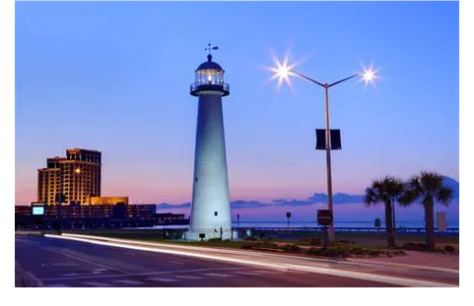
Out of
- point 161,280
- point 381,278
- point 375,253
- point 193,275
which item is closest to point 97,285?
point 161,280

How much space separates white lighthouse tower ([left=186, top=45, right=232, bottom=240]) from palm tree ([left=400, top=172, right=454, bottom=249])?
23.8m

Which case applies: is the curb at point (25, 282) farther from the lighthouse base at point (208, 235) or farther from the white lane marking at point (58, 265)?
the lighthouse base at point (208, 235)

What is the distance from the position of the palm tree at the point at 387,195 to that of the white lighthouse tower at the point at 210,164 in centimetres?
2063

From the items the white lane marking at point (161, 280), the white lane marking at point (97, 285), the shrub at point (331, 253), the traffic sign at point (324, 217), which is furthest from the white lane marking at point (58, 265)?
the shrub at point (331, 253)

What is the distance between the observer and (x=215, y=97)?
58062 mm

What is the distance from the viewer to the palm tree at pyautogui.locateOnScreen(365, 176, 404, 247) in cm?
3712

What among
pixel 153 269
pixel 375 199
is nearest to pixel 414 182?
pixel 375 199

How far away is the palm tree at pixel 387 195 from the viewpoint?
122 feet

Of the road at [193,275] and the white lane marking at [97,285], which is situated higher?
the white lane marking at [97,285]

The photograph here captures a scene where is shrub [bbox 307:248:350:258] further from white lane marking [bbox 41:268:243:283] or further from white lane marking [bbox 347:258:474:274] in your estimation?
white lane marking [bbox 41:268:243:283]

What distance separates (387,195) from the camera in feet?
123

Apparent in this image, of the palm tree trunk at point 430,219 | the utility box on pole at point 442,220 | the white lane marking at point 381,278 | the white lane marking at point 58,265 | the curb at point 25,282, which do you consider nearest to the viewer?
the curb at point 25,282

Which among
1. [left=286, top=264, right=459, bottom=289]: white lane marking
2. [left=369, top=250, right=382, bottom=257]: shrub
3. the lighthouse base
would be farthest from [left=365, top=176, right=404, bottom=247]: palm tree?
the lighthouse base

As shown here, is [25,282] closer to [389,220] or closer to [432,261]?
[432,261]
